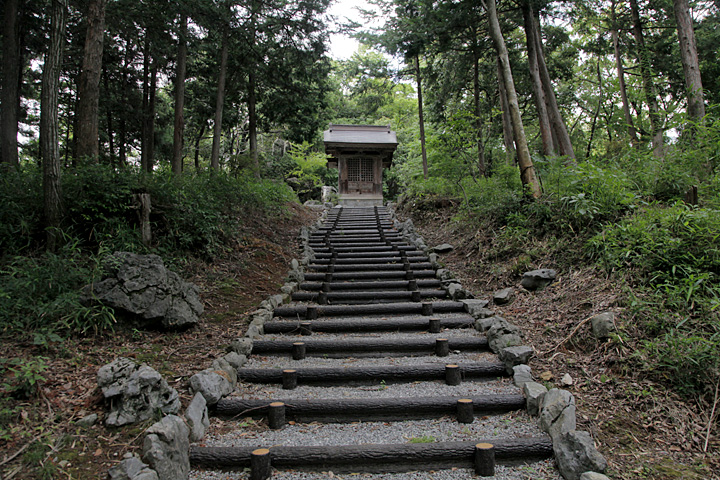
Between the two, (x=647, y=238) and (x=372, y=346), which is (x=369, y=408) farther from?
(x=647, y=238)

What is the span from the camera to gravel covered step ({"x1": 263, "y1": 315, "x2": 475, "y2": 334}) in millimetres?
5250

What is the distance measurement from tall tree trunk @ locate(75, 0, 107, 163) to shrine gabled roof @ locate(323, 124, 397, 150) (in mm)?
14988

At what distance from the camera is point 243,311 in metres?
5.49

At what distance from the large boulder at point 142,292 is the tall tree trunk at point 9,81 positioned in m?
6.29

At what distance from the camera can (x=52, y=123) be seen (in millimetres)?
4617

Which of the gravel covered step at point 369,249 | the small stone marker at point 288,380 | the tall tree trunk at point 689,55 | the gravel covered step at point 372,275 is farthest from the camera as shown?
the gravel covered step at point 369,249

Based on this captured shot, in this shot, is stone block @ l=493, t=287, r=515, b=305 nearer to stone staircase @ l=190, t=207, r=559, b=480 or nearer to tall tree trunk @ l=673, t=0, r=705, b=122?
stone staircase @ l=190, t=207, r=559, b=480

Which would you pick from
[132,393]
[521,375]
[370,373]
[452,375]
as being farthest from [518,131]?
[132,393]

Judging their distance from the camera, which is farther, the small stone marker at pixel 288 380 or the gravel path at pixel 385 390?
the small stone marker at pixel 288 380

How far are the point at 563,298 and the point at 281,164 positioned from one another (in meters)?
21.2

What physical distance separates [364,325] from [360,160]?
17810 millimetres

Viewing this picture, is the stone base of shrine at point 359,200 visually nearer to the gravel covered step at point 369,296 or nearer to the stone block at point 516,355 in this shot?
the gravel covered step at point 369,296

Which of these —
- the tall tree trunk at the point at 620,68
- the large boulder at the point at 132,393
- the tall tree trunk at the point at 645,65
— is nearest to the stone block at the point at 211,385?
the large boulder at the point at 132,393

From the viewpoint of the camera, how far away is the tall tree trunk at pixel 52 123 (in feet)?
15.2
